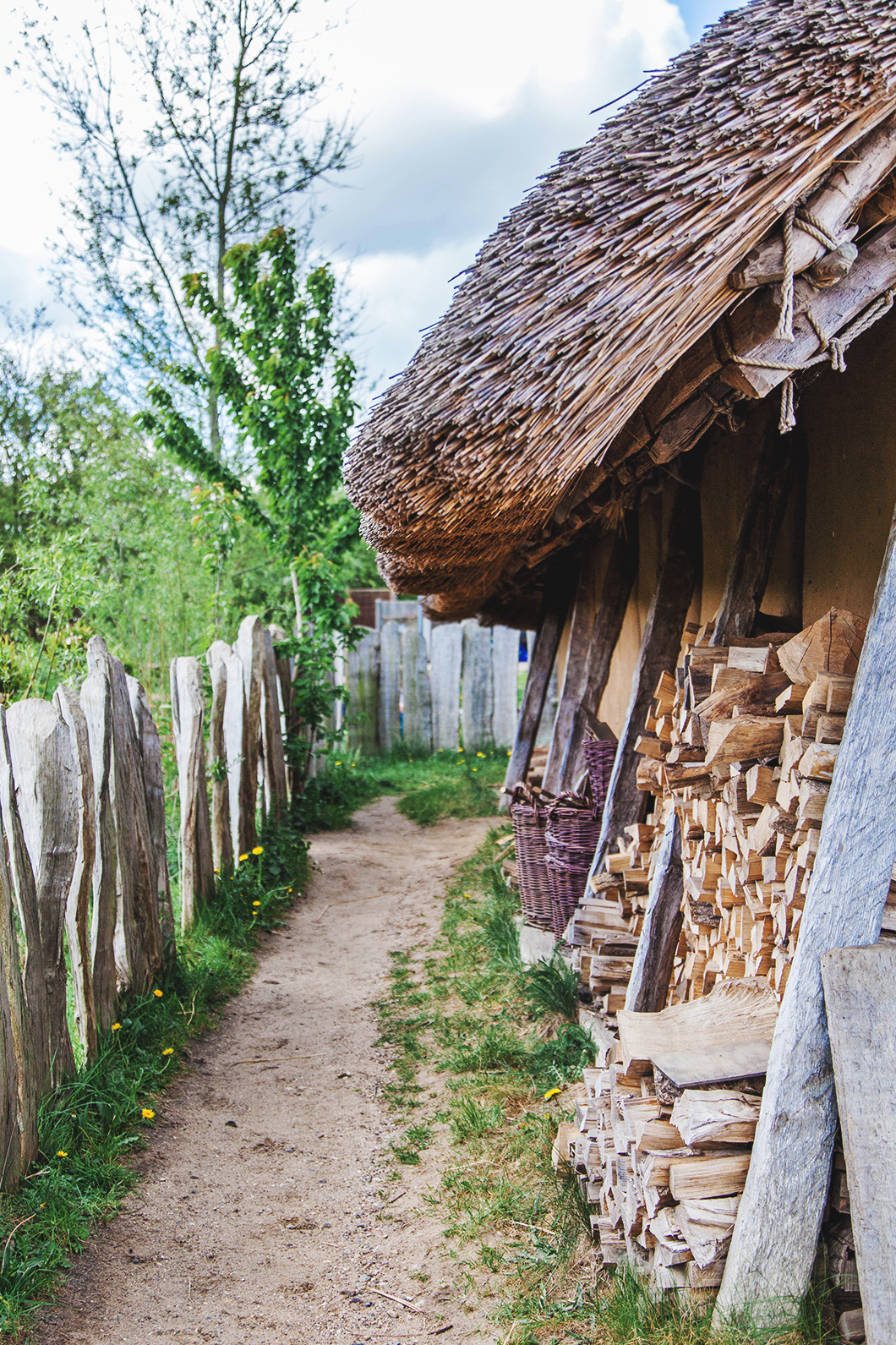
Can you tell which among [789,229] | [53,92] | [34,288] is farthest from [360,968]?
[53,92]

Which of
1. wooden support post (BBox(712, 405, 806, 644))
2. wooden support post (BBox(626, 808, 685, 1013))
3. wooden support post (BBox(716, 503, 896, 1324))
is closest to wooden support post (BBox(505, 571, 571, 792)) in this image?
wooden support post (BBox(626, 808, 685, 1013))

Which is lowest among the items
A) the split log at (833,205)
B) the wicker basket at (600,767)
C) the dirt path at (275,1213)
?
the dirt path at (275,1213)

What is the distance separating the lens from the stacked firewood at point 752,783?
190cm

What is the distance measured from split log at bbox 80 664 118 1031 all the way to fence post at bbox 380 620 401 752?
24.7 feet

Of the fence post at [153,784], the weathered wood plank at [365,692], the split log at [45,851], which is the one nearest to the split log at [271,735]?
the fence post at [153,784]

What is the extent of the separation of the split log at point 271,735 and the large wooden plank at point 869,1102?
14.9 ft

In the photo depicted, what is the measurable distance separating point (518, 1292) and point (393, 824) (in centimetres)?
562

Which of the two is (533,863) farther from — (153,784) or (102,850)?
(102,850)

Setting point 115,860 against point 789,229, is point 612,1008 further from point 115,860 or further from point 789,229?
point 789,229

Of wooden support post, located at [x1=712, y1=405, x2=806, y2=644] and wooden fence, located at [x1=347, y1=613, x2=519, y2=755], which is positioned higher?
wooden support post, located at [x1=712, y1=405, x2=806, y2=644]

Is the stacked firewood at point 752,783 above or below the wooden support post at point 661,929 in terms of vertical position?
above

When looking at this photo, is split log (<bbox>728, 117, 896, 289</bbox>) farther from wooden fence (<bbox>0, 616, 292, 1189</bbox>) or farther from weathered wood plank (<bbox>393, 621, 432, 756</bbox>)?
weathered wood plank (<bbox>393, 621, 432, 756</bbox>)

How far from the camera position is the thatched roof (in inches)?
57.8

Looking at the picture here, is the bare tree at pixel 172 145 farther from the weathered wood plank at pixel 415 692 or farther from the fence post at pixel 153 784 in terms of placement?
the fence post at pixel 153 784
